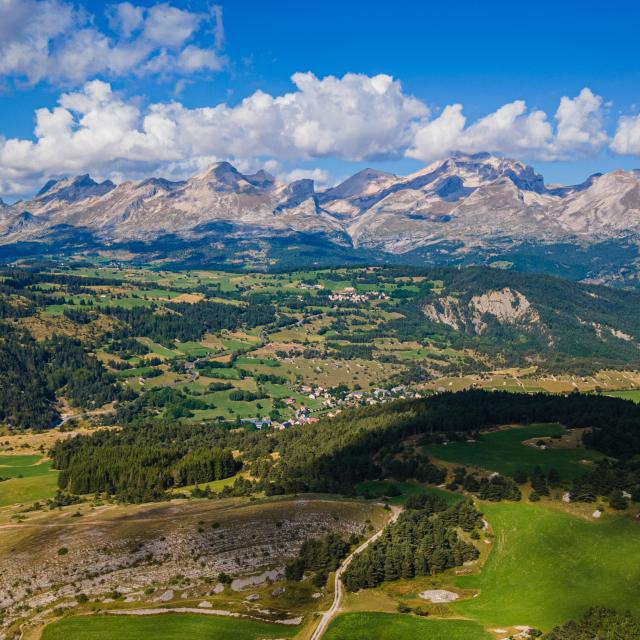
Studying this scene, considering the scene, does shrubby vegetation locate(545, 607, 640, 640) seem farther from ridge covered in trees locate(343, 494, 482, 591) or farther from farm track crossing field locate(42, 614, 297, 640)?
farm track crossing field locate(42, 614, 297, 640)

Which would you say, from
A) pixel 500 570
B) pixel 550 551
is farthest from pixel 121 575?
pixel 550 551

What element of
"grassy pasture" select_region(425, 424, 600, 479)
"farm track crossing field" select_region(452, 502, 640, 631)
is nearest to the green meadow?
"grassy pasture" select_region(425, 424, 600, 479)

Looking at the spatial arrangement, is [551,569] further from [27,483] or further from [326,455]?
[27,483]

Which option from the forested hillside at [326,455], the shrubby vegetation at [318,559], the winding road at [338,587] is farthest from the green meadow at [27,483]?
the winding road at [338,587]

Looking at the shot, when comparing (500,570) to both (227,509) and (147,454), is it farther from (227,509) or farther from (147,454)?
(147,454)

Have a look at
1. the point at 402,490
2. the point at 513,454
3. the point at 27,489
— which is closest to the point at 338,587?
the point at 402,490
